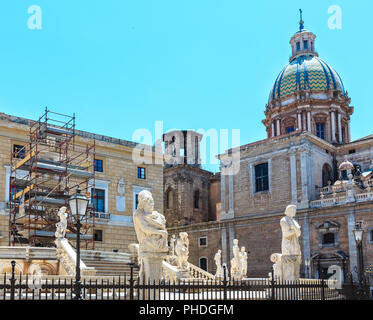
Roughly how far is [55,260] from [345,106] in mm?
32065

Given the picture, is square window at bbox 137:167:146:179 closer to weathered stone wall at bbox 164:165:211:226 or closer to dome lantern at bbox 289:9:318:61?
weathered stone wall at bbox 164:165:211:226

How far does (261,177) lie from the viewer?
39125 millimetres

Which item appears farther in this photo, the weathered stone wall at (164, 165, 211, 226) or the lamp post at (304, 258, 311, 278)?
the weathered stone wall at (164, 165, 211, 226)

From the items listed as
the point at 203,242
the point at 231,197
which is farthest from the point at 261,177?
the point at 203,242

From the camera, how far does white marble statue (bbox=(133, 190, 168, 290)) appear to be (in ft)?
32.9

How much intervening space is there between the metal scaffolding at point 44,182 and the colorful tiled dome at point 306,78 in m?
21.2

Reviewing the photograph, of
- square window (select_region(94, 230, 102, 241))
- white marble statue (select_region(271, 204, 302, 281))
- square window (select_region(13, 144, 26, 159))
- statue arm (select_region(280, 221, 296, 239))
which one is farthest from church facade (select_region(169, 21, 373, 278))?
statue arm (select_region(280, 221, 296, 239))

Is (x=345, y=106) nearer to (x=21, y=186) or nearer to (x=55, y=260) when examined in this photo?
(x=21, y=186)

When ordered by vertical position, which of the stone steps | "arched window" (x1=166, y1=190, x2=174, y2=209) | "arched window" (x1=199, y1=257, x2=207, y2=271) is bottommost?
"arched window" (x1=199, y1=257, x2=207, y2=271)

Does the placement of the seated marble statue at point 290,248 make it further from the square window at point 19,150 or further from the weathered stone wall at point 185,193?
the weathered stone wall at point 185,193

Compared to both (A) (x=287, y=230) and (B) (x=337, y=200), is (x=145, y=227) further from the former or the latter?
(B) (x=337, y=200)

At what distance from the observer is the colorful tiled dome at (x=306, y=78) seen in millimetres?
43031

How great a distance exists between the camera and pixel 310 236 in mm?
34156
